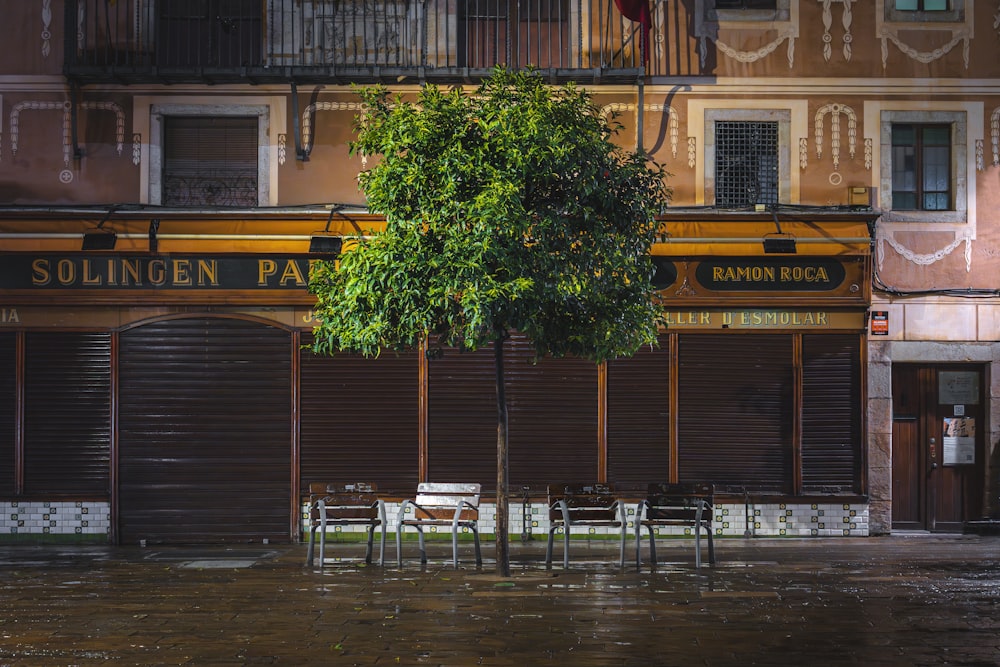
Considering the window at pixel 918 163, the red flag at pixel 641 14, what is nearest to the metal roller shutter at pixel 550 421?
the red flag at pixel 641 14

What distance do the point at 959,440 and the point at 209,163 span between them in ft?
37.1

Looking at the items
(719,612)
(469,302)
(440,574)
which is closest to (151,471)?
(440,574)

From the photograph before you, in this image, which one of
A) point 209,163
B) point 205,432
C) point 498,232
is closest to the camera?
point 498,232

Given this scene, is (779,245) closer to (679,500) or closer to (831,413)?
(831,413)

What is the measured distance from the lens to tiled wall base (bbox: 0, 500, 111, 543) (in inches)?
682

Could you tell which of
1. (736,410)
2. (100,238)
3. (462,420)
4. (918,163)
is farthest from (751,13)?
(100,238)

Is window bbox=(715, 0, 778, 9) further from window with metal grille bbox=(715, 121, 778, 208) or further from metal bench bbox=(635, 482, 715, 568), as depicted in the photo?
metal bench bbox=(635, 482, 715, 568)

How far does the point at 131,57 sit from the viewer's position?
17.8 m

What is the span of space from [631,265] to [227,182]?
690 centimetres

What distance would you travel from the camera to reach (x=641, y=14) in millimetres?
17609

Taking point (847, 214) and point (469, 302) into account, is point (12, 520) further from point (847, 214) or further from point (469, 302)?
point (847, 214)

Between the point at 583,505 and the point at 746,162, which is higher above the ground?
the point at 746,162

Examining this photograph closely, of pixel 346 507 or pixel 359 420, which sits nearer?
pixel 346 507

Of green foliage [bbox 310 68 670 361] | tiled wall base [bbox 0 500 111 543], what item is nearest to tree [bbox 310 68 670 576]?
green foliage [bbox 310 68 670 361]
